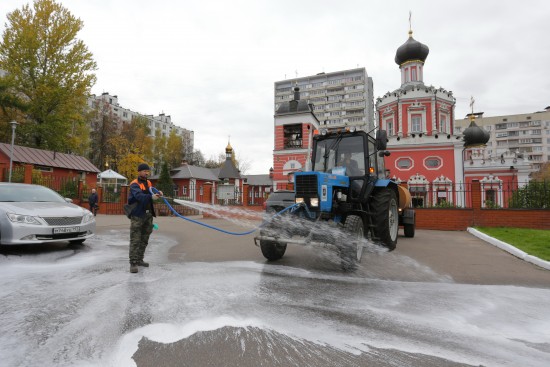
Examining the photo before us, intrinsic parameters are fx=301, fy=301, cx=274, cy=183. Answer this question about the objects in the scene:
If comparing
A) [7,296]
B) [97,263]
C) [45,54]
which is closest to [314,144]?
[97,263]

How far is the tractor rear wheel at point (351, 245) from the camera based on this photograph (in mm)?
5461

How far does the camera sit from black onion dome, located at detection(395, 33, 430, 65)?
32656mm

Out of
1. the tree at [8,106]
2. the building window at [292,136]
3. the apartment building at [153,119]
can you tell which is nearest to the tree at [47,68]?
the tree at [8,106]

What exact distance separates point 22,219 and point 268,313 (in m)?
5.97

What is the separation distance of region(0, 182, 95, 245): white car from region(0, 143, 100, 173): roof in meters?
22.3

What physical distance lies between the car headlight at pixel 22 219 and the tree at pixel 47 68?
26.6 metres

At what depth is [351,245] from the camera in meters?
5.48

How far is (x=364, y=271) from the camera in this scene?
19.0ft

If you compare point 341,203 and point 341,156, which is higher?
point 341,156

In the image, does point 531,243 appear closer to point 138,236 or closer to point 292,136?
point 138,236

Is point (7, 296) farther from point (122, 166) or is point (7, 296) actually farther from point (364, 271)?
point (122, 166)

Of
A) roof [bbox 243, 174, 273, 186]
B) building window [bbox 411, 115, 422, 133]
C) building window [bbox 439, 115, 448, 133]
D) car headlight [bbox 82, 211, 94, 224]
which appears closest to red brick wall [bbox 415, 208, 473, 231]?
car headlight [bbox 82, 211, 94, 224]

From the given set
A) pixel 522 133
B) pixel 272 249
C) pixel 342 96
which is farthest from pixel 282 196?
pixel 522 133

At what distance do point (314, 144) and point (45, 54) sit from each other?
31765mm
